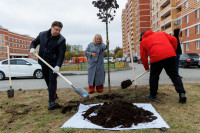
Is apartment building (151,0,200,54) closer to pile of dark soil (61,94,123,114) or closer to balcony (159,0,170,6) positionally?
balcony (159,0,170,6)

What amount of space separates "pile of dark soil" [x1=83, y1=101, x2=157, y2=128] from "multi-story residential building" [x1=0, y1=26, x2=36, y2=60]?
7833cm

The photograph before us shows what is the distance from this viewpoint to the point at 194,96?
13.9ft

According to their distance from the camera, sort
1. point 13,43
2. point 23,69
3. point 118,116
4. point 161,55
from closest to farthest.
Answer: point 118,116 → point 161,55 → point 23,69 → point 13,43

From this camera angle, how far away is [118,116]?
9.41 ft

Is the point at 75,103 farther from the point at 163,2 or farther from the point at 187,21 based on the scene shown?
the point at 163,2

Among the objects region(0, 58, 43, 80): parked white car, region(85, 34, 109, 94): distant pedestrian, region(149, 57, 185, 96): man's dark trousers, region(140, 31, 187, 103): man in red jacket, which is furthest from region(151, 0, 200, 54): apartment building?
region(149, 57, 185, 96): man's dark trousers

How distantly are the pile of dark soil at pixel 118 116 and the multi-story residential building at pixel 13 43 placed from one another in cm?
7833

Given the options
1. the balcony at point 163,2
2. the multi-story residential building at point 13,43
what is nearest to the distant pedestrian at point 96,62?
the balcony at point 163,2

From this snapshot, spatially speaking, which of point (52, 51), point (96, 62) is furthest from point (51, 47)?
point (96, 62)

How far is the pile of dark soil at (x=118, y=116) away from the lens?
107 inches

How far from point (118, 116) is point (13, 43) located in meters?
90.7

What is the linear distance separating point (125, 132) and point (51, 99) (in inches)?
81.3

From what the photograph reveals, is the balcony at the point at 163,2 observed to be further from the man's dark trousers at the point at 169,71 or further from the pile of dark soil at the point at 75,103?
the pile of dark soil at the point at 75,103

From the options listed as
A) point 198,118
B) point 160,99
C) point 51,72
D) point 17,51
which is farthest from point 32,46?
point 17,51
